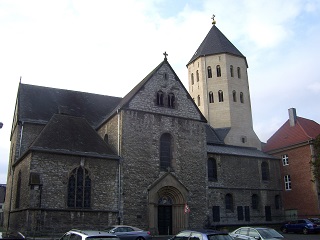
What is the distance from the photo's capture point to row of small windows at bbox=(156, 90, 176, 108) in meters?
28.5

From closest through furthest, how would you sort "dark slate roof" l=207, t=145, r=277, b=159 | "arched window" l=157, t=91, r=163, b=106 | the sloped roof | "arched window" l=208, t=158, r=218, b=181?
"arched window" l=157, t=91, r=163, b=106
"arched window" l=208, t=158, r=218, b=181
"dark slate roof" l=207, t=145, r=277, b=159
the sloped roof

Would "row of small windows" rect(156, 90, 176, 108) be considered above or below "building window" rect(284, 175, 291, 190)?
above

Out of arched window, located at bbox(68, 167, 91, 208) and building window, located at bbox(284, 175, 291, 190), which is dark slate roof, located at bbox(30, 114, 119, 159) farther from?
building window, located at bbox(284, 175, 291, 190)

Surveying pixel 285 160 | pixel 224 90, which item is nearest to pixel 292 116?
pixel 285 160

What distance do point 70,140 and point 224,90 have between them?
74.2 feet

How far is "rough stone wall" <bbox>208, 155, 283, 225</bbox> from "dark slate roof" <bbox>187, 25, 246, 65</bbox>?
14.8 meters

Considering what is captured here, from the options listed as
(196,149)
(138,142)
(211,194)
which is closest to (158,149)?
(138,142)

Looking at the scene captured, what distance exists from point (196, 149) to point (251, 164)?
865cm

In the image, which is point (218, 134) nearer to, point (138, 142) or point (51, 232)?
point (138, 142)

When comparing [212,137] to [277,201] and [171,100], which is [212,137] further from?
[171,100]

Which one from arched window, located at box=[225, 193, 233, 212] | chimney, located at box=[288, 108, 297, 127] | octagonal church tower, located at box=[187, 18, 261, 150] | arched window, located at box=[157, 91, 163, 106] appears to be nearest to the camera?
arched window, located at box=[157, 91, 163, 106]

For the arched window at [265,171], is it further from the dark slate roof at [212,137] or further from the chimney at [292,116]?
the chimney at [292,116]

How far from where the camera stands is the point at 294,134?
38.0 meters

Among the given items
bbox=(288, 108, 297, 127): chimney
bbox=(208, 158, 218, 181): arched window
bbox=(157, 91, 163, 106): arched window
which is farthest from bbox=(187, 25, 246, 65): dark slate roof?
bbox=(157, 91, 163, 106): arched window
